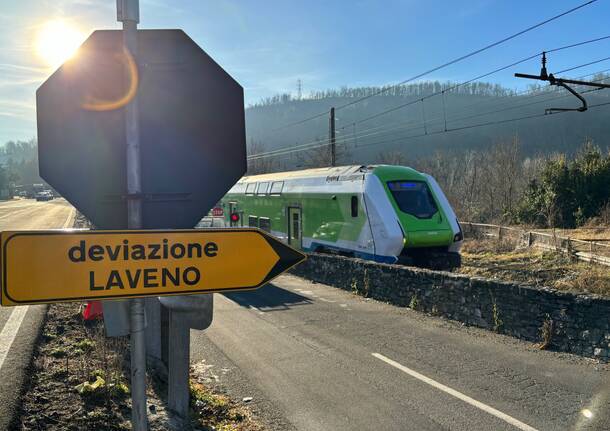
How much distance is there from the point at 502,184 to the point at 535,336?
41.8m

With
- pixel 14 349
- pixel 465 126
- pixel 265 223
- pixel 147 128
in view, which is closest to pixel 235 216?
pixel 265 223

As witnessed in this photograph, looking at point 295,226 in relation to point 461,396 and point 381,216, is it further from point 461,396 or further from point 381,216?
point 461,396

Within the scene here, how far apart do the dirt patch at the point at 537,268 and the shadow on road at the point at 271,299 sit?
5.89m

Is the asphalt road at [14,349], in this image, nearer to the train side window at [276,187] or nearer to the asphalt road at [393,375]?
the asphalt road at [393,375]

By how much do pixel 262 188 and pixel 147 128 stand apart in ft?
62.9

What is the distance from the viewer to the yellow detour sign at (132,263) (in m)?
2.32

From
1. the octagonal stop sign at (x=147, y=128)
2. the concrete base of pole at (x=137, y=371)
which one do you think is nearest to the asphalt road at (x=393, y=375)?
the concrete base of pole at (x=137, y=371)

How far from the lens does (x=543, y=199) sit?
1325 inches

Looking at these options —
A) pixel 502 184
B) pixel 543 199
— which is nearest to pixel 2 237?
pixel 543 199

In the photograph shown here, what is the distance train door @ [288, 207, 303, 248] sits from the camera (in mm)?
18344

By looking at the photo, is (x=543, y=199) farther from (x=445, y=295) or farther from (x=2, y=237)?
(x=2, y=237)

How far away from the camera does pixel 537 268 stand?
18109mm

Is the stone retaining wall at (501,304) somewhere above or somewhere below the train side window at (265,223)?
below

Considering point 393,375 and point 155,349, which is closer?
point 155,349
